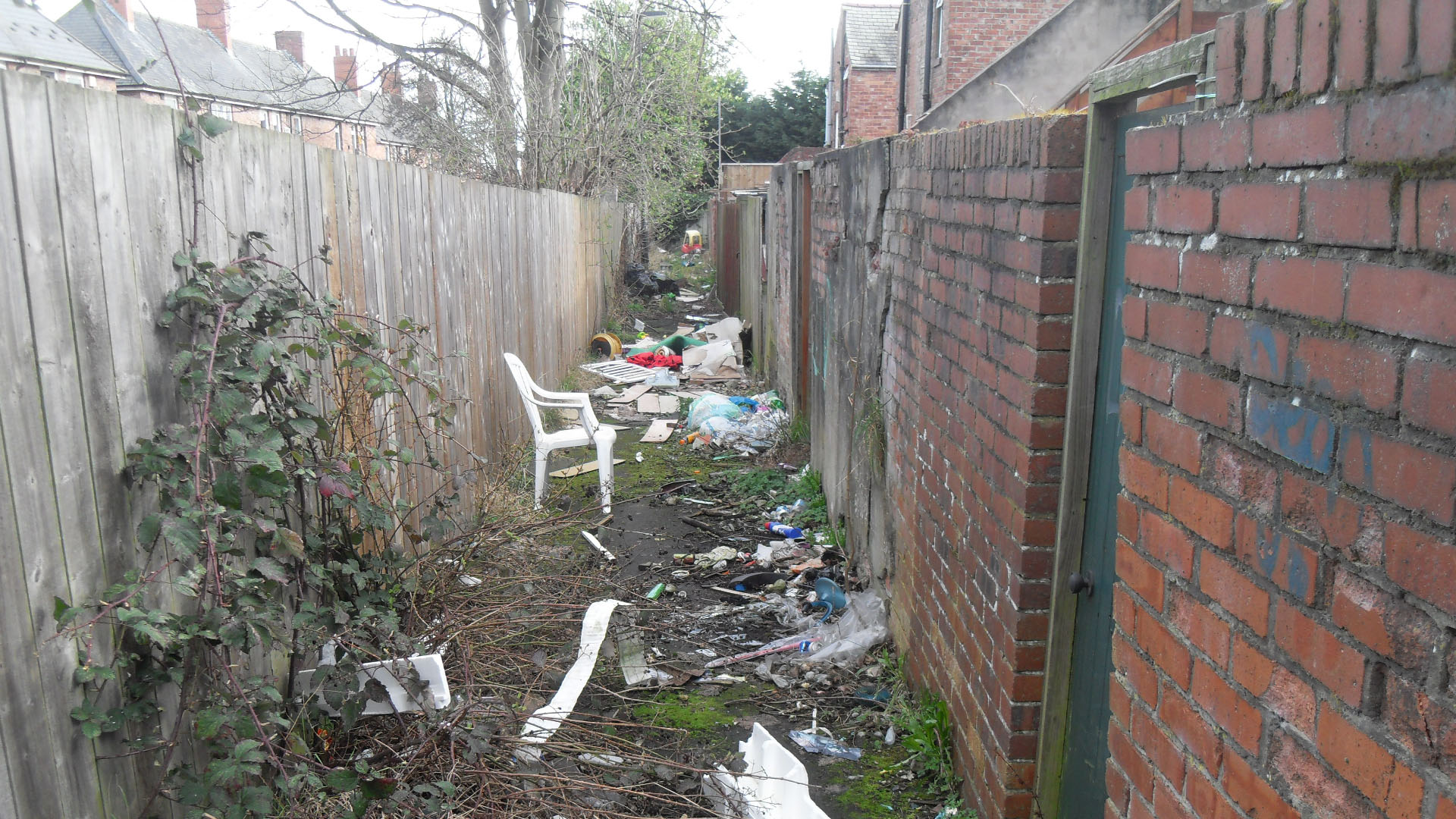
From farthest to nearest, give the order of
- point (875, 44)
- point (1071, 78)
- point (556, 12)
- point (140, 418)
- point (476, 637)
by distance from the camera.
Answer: point (875, 44)
point (556, 12)
point (1071, 78)
point (476, 637)
point (140, 418)

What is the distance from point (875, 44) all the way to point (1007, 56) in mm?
18987

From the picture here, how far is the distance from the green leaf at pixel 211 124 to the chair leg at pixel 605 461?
13.5ft

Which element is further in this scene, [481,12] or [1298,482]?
[481,12]

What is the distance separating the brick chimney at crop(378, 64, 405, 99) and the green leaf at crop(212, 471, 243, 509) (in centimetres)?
1265

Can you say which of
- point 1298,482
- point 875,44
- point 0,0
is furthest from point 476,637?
point 875,44

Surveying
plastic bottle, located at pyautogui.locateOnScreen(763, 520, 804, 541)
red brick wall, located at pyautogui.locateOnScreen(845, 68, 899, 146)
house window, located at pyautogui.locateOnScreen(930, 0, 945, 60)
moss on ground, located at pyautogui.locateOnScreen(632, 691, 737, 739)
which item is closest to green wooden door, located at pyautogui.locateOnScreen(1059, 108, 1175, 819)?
moss on ground, located at pyautogui.locateOnScreen(632, 691, 737, 739)

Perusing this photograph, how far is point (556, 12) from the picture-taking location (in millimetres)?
15273

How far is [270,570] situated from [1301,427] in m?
2.15

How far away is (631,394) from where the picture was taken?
10758 millimetres

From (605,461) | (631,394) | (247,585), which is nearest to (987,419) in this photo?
(247,585)

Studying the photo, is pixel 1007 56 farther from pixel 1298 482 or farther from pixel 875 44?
pixel 875 44

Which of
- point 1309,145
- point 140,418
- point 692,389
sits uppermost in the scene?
point 1309,145

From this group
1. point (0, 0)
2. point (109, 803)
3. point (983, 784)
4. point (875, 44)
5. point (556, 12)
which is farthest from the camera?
point (875, 44)

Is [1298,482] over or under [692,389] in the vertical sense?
over
